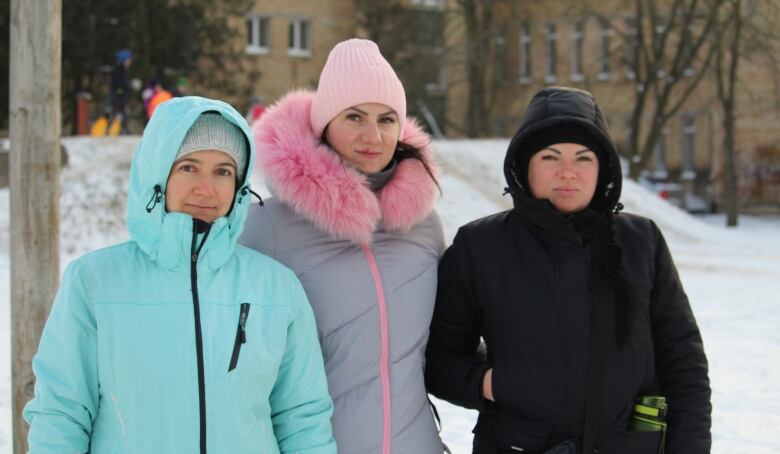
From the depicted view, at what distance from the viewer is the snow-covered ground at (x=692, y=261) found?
615cm

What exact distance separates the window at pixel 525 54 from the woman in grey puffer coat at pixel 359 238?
3636cm

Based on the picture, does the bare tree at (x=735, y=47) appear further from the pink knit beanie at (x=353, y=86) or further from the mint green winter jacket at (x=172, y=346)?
the mint green winter jacket at (x=172, y=346)

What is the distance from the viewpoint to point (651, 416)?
2771 mm

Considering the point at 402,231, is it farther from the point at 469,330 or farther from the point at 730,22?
the point at 730,22

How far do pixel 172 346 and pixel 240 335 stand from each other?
18 cm

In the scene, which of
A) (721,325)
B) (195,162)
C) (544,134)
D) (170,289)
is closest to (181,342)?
(170,289)

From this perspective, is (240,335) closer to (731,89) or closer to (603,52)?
(731,89)

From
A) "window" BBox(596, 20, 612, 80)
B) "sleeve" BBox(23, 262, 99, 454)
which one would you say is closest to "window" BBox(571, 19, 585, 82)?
"window" BBox(596, 20, 612, 80)

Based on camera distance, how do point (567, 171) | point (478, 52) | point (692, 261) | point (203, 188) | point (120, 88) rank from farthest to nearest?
point (478, 52) < point (120, 88) < point (692, 261) < point (567, 171) < point (203, 188)

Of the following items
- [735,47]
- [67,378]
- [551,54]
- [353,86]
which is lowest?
[67,378]

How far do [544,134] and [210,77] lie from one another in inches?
1104

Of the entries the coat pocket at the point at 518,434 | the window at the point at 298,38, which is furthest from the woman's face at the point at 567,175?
the window at the point at 298,38

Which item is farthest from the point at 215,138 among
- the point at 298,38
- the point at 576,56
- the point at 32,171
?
the point at 576,56

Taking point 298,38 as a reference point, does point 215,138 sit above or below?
below
